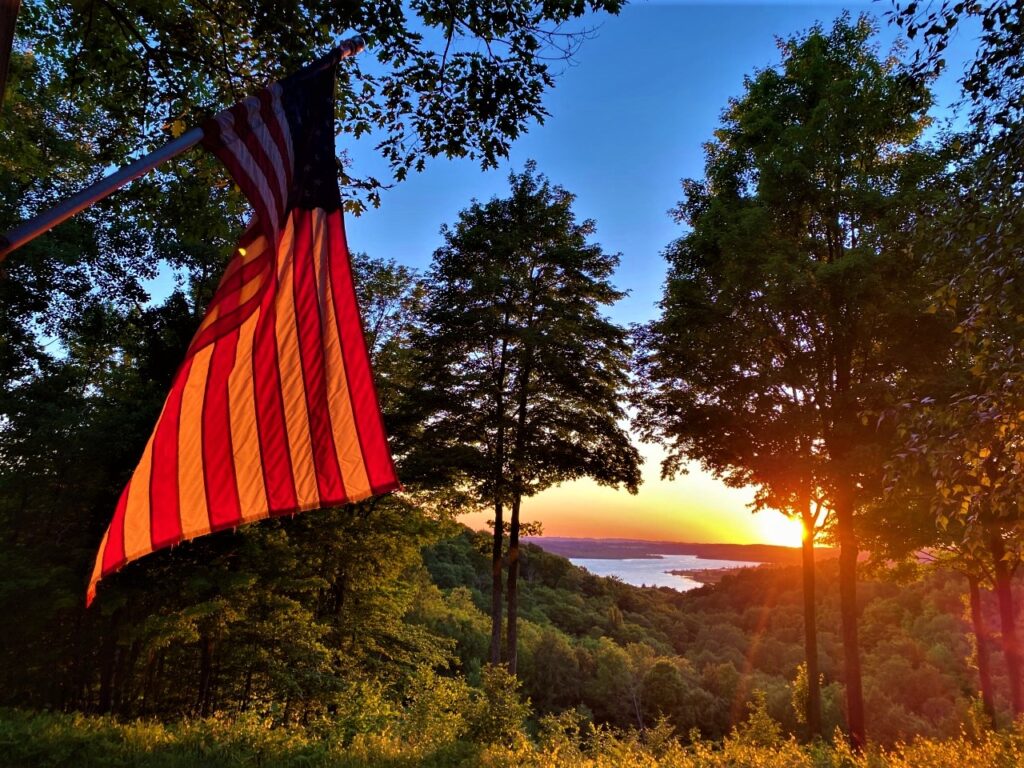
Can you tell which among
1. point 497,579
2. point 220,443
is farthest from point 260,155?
point 497,579

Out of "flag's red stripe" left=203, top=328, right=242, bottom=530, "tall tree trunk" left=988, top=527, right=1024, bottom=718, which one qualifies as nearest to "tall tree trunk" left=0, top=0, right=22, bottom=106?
"flag's red stripe" left=203, top=328, right=242, bottom=530

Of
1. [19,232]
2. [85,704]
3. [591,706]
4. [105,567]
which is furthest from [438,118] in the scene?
[591,706]

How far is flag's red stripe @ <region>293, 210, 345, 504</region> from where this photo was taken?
10.9ft

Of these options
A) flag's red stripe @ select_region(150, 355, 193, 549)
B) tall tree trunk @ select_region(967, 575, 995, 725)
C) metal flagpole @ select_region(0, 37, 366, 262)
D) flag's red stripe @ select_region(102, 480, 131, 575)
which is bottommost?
tall tree trunk @ select_region(967, 575, 995, 725)

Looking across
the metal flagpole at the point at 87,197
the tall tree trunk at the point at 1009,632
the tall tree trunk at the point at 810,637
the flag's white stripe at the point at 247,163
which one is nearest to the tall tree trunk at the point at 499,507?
the tall tree trunk at the point at 810,637

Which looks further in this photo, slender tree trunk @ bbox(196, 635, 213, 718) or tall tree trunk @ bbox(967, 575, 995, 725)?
tall tree trunk @ bbox(967, 575, 995, 725)

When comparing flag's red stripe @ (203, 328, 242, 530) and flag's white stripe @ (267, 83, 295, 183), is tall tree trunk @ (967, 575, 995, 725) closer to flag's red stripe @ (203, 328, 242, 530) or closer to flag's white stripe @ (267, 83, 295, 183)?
flag's red stripe @ (203, 328, 242, 530)

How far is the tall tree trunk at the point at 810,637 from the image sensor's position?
13.2 m

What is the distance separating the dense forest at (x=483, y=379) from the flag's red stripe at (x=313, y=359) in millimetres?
3127

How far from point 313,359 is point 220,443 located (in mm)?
743

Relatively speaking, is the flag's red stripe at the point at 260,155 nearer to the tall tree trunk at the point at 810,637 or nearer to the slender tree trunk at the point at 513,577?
the slender tree trunk at the point at 513,577

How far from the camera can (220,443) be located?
11.0 feet

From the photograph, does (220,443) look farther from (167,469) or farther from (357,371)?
(357,371)

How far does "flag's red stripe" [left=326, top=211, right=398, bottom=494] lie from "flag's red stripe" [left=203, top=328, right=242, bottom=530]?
0.66m
